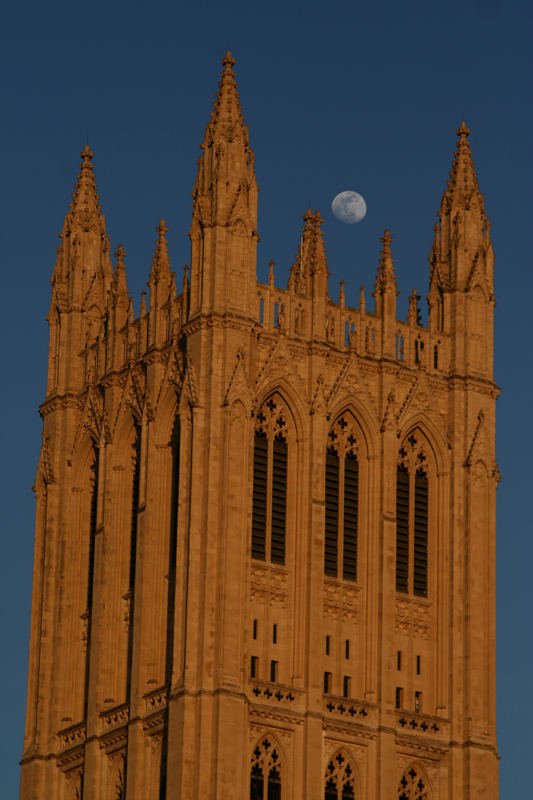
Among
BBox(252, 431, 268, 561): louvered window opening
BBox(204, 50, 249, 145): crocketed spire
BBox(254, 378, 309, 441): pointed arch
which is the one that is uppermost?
BBox(204, 50, 249, 145): crocketed spire

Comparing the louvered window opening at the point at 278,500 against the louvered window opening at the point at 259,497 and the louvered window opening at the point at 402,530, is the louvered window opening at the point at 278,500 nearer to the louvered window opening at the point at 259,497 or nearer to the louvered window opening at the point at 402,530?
the louvered window opening at the point at 259,497

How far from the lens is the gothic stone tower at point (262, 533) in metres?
89.9

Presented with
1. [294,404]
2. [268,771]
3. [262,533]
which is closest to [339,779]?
[268,771]

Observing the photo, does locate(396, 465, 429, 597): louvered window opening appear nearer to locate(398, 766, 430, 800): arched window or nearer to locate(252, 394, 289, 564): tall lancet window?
locate(252, 394, 289, 564): tall lancet window

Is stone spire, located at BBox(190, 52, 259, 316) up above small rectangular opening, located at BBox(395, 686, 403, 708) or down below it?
above

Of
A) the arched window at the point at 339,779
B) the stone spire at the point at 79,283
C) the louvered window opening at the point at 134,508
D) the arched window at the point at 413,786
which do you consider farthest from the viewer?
the stone spire at the point at 79,283

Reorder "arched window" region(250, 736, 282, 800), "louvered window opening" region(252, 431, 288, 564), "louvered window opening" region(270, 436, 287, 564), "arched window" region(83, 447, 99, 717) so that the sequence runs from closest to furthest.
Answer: "arched window" region(250, 736, 282, 800) → "louvered window opening" region(252, 431, 288, 564) → "louvered window opening" region(270, 436, 287, 564) → "arched window" region(83, 447, 99, 717)

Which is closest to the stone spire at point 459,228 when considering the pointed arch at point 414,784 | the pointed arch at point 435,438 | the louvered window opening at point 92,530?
the pointed arch at point 435,438

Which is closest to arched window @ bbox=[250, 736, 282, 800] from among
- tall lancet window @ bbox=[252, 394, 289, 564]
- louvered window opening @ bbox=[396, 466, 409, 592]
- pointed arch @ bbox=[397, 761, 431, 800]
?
pointed arch @ bbox=[397, 761, 431, 800]

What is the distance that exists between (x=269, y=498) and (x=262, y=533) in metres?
1.05

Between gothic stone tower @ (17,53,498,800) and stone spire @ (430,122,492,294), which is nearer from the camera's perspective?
gothic stone tower @ (17,53,498,800)

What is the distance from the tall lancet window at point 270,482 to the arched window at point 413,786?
6.91 meters

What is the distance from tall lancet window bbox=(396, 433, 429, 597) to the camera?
94938 millimetres

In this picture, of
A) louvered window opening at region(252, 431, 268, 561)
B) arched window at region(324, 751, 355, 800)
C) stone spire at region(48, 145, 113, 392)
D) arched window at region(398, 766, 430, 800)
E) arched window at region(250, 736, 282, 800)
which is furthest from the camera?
stone spire at region(48, 145, 113, 392)
